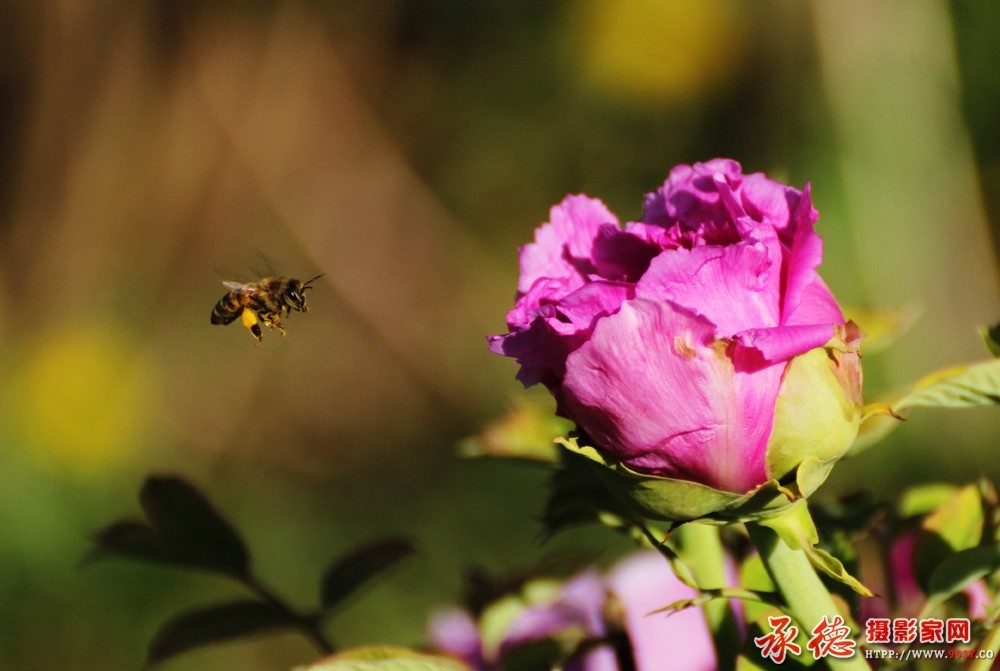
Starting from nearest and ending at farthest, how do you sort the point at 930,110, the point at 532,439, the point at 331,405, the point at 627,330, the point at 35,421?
the point at 627,330 → the point at 532,439 → the point at 930,110 → the point at 35,421 → the point at 331,405

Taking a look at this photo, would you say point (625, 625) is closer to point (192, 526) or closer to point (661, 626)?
point (661, 626)

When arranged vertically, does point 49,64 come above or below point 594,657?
above

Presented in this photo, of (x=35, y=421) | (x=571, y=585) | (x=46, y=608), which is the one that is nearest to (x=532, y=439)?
(x=571, y=585)

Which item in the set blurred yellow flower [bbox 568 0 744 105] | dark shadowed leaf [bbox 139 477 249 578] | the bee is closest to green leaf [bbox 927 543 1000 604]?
dark shadowed leaf [bbox 139 477 249 578]

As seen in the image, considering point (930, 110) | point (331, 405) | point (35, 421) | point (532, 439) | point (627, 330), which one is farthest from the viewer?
point (331, 405)

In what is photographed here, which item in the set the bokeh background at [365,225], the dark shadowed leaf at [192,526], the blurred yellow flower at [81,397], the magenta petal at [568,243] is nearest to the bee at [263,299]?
the dark shadowed leaf at [192,526]

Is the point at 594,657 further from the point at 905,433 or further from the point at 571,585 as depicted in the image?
the point at 905,433

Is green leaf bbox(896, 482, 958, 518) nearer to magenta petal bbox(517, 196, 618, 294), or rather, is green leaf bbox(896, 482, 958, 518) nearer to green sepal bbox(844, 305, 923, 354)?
green sepal bbox(844, 305, 923, 354)

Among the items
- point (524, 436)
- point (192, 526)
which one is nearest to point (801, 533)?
point (524, 436)
